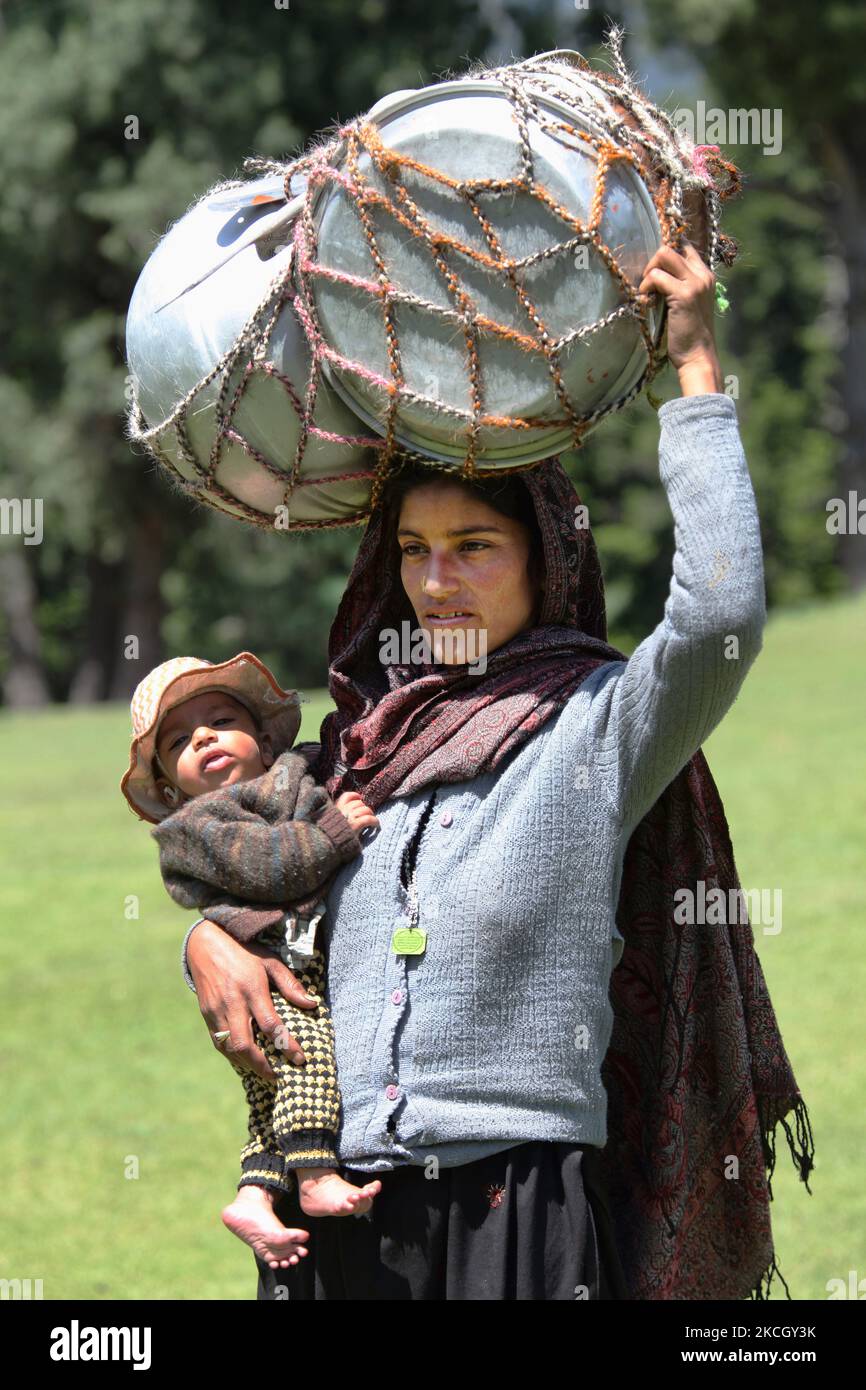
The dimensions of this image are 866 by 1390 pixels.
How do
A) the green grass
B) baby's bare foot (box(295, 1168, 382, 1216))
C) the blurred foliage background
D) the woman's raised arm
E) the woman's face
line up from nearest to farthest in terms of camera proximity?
the woman's raised arm → baby's bare foot (box(295, 1168, 382, 1216)) → the woman's face → the green grass → the blurred foliage background

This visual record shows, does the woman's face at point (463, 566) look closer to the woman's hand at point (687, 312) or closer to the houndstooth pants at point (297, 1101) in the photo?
the woman's hand at point (687, 312)

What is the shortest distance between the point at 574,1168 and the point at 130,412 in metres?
1.31

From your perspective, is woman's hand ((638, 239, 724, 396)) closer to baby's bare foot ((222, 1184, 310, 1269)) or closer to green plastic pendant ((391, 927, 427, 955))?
green plastic pendant ((391, 927, 427, 955))

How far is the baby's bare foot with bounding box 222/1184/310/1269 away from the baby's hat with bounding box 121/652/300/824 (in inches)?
24.4

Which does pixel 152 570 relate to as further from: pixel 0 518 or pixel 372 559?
pixel 372 559

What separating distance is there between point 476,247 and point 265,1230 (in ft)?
4.59

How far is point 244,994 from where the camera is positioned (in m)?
2.56

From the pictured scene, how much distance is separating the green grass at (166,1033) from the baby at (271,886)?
106 inches

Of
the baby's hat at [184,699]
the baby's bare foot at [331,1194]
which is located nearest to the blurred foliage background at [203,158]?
the baby's hat at [184,699]

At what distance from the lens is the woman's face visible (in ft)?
8.43

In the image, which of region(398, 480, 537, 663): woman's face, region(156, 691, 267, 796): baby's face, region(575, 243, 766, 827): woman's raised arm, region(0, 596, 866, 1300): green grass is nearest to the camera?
region(575, 243, 766, 827): woman's raised arm

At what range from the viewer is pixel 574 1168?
2496 mm

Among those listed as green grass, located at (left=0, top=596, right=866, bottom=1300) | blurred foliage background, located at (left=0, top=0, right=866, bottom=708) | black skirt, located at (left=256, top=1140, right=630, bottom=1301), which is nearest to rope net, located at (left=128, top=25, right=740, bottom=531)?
black skirt, located at (left=256, top=1140, right=630, bottom=1301)

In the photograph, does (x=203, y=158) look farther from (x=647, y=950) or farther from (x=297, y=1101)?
(x=297, y=1101)
